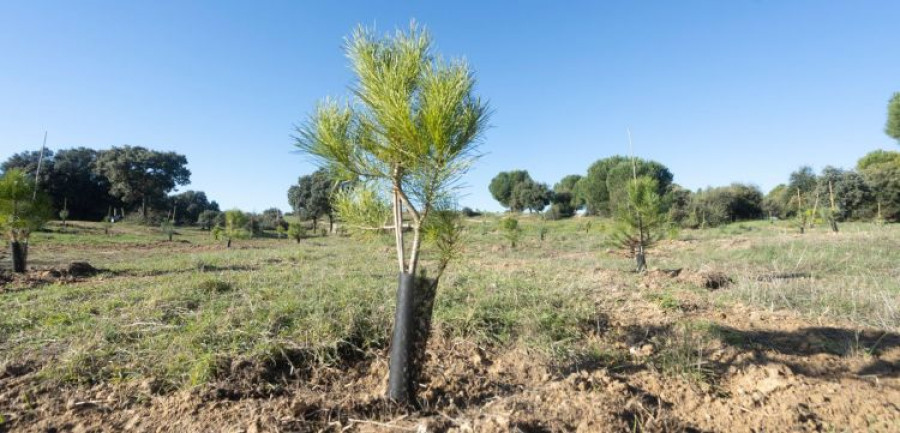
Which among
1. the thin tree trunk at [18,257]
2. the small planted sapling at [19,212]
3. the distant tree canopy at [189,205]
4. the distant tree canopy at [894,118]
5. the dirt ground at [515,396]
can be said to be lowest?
the dirt ground at [515,396]

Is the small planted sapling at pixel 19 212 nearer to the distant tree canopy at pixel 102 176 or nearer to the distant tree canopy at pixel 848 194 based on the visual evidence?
the distant tree canopy at pixel 102 176

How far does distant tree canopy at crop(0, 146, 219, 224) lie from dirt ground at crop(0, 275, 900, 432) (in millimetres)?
44561

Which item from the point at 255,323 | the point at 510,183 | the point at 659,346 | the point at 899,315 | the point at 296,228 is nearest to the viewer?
the point at 659,346

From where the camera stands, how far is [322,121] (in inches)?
106

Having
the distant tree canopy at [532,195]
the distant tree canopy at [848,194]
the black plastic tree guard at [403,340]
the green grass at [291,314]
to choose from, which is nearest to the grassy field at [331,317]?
the green grass at [291,314]

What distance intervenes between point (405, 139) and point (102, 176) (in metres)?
50.1

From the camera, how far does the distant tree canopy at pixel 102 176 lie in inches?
1420

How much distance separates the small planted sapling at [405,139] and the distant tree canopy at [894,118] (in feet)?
120

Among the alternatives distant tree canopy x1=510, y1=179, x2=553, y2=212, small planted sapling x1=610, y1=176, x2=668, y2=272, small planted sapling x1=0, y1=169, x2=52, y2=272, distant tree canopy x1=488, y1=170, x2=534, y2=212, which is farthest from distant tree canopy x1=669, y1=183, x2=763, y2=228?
small planted sapling x1=0, y1=169, x2=52, y2=272

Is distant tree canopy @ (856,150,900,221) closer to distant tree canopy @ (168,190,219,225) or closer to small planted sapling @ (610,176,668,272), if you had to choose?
small planted sapling @ (610,176,668,272)

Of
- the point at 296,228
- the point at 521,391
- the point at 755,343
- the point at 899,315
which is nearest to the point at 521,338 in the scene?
the point at 521,391

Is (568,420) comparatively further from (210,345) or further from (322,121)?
(210,345)

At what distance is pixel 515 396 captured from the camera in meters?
2.67

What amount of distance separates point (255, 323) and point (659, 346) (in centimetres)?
396
